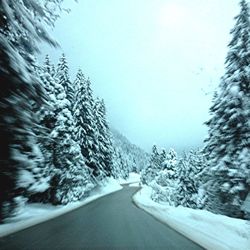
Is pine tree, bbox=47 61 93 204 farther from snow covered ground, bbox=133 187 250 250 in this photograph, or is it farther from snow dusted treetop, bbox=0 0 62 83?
snow dusted treetop, bbox=0 0 62 83

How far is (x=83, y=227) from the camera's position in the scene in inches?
512

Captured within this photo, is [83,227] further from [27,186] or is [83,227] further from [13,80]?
[13,80]

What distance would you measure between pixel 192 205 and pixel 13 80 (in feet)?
124

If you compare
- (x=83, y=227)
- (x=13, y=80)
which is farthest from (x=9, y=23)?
(x=83, y=227)

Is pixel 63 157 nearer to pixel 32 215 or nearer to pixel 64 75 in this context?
pixel 32 215

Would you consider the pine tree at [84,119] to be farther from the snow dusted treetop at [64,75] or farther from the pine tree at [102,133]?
the pine tree at [102,133]

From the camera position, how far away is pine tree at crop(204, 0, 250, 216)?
1866 centimetres

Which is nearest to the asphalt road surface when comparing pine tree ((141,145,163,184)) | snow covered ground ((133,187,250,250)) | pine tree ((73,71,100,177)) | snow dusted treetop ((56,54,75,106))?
snow covered ground ((133,187,250,250))

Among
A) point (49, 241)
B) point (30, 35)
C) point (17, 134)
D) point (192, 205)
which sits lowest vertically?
point (49, 241)

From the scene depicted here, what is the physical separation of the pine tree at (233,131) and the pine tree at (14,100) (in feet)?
47.9

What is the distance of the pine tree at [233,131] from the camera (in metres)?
18.7

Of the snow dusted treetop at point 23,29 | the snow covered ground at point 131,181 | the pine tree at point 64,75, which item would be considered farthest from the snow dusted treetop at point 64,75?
the snow covered ground at point 131,181

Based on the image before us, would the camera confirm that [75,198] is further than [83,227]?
Yes

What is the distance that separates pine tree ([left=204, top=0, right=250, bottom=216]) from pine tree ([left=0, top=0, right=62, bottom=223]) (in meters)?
14.6
